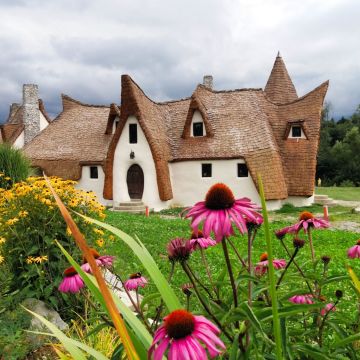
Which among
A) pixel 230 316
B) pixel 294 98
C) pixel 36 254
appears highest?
pixel 294 98

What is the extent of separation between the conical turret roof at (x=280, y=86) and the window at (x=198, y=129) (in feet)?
16.2

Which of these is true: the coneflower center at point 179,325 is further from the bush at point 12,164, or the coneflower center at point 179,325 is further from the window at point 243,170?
the window at point 243,170

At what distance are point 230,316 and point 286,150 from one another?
60.2 ft

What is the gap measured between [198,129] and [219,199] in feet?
61.3

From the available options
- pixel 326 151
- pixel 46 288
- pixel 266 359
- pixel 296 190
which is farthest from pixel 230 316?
pixel 326 151

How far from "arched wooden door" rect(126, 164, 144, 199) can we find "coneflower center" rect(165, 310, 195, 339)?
18.4m

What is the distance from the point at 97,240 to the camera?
4.77m

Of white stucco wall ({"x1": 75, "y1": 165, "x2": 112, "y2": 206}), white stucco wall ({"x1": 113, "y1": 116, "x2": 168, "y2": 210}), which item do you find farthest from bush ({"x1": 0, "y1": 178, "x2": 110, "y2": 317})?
white stucco wall ({"x1": 75, "y1": 165, "x2": 112, "y2": 206})

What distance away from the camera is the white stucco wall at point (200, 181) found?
18.3 metres

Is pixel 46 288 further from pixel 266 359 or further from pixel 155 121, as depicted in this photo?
pixel 155 121

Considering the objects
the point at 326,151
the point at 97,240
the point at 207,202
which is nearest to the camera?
the point at 207,202

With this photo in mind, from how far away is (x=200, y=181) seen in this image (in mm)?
19000

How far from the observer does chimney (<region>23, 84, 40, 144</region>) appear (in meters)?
23.3

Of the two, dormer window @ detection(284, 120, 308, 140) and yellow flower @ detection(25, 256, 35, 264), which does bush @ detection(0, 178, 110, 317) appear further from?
dormer window @ detection(284, 120, 308, 140)
